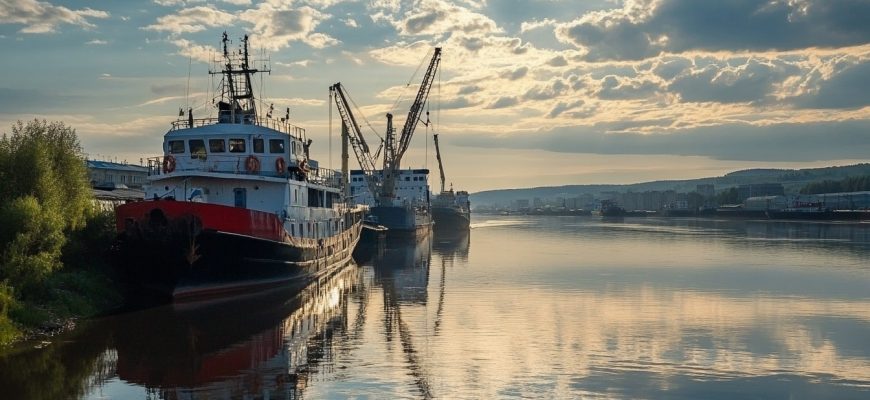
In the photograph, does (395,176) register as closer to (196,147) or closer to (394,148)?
(394,148)

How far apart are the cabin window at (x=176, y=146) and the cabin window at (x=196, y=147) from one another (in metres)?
0.48

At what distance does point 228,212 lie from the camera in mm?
35594

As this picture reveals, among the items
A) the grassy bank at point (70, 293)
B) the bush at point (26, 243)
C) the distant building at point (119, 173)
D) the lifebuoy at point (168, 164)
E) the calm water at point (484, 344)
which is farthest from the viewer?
the distant building at point (119, 173)

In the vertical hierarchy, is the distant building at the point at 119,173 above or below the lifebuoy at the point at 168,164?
above

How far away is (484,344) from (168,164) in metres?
20.8

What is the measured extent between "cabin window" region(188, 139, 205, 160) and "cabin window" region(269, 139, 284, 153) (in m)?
3.35

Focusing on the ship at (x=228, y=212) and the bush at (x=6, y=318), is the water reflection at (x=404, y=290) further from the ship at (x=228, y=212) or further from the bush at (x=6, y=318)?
the bush at (x=6, y=318)

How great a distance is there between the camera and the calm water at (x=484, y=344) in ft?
69.9

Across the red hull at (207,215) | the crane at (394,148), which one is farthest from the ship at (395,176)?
the red hull at (207,215)

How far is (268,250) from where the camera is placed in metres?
38.4

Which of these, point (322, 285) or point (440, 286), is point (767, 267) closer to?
point (440, 286)

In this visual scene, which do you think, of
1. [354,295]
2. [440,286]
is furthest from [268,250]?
[440,286]

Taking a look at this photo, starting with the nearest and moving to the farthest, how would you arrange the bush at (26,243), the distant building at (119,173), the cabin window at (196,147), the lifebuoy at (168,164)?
the bush at (26,243), the lifebuoy at (168,164), the cabin window at (196,147), the distant building at (119,173)

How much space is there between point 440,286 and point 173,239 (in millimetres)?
16884
